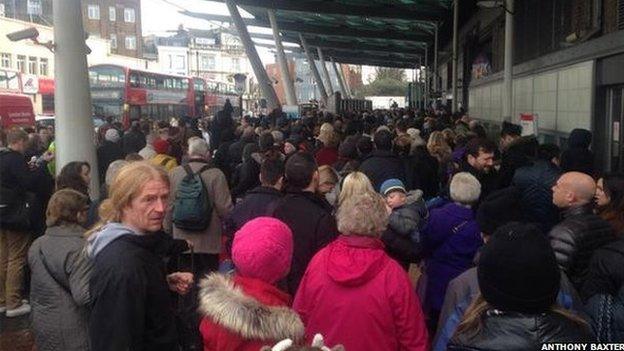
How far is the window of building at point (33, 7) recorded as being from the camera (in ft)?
199

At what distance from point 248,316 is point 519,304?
1102 millimetres

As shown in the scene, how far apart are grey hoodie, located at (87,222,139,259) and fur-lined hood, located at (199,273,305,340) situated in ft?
1.63

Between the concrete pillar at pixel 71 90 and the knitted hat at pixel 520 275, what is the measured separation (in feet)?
23.9

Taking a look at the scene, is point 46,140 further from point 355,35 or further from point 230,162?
point 355,35

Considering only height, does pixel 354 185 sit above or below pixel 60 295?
above

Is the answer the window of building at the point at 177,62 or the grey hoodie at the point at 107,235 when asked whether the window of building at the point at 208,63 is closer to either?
the window of building at the point at 177,62

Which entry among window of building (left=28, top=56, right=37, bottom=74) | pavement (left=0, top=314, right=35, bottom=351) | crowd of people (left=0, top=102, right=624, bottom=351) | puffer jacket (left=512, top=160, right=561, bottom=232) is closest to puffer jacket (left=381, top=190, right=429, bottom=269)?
crowd of people (left=0, top=102, right=624, bottom=351)

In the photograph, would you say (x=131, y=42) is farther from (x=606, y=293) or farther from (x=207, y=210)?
(x=606, y=293)

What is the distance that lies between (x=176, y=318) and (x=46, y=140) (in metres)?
11.8

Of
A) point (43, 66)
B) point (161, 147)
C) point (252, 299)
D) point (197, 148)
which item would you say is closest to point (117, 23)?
point (43, 66)

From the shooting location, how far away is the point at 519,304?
7.41 feet

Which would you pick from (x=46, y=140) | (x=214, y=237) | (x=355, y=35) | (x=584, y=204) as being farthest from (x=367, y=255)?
(x=355, y=35)

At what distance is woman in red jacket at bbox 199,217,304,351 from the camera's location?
8.92 feet

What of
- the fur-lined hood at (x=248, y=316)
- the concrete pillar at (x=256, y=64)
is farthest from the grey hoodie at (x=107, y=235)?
the concrete pillar at (x=256, y=64)
